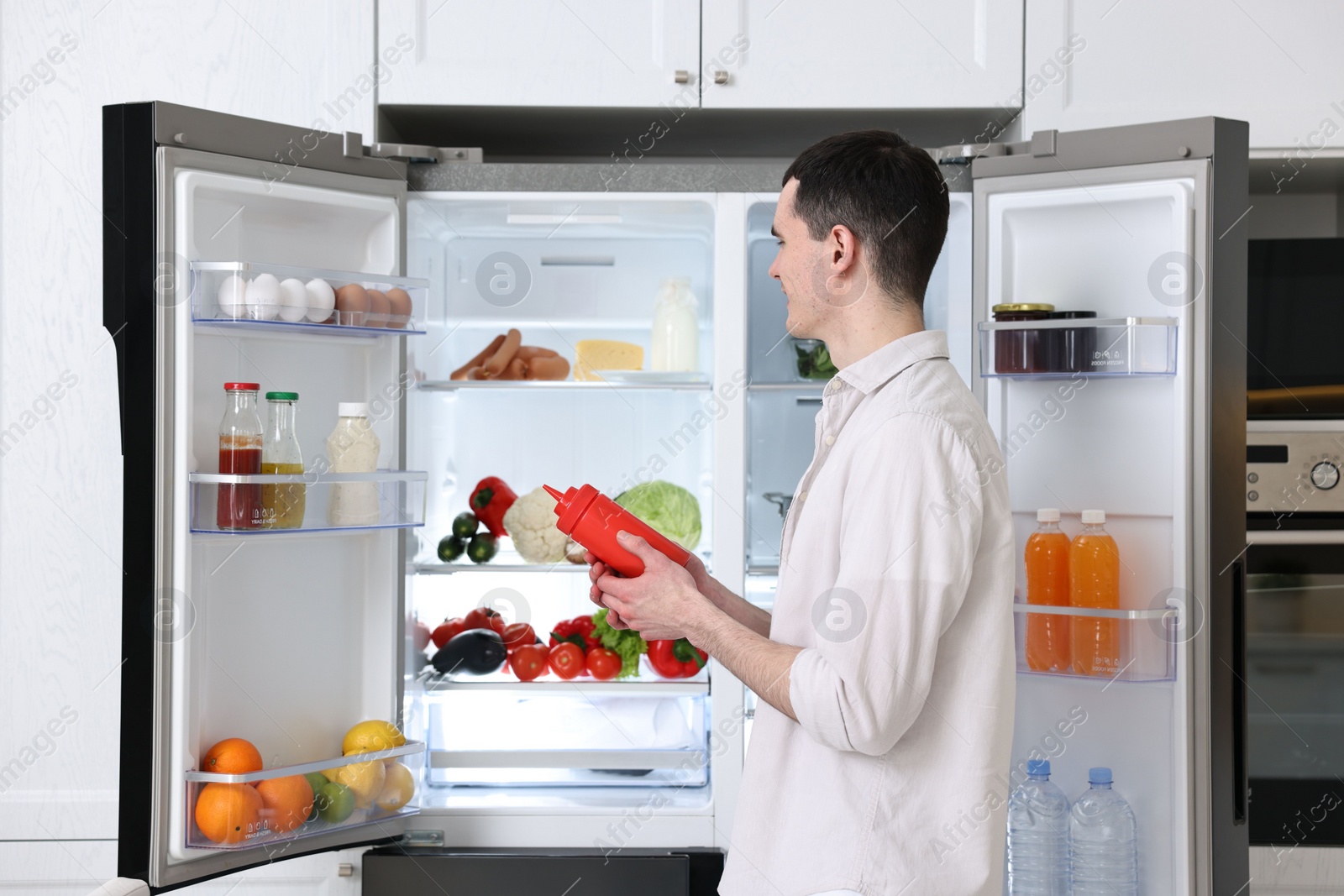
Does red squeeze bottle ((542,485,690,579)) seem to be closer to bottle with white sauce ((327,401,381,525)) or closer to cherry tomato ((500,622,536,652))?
bottle with white sauce ((327,401,381,525))

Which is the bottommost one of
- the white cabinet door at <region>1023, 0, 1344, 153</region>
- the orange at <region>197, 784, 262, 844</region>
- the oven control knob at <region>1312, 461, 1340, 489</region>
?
the orange at <region>197, 784, 262, 844</region>

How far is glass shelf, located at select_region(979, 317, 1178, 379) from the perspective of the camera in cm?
158

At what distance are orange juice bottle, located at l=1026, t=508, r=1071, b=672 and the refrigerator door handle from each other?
252mm

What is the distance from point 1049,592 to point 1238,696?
1.07 feet

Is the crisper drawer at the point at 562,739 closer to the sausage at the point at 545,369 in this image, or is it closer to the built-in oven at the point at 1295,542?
the sausage at the point at 545,369

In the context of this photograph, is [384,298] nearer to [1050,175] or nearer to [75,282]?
[75,282]

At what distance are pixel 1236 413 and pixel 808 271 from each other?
0.87 metres

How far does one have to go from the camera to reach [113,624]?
6.29ft

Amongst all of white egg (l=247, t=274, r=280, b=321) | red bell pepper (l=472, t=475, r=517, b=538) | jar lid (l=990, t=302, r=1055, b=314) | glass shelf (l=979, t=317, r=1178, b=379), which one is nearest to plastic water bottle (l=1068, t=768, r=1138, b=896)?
glass shelf (l=979, t=317, r=1178, b=379)

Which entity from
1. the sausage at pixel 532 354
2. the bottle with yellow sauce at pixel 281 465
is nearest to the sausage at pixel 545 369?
the sausage at pixel 532 354

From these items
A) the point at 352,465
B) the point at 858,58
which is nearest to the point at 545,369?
the point at 352,465

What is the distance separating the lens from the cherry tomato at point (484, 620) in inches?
80.3

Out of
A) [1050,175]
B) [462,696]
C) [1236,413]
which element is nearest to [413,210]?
[462,696]

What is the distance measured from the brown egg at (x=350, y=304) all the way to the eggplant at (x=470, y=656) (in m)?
0.68
